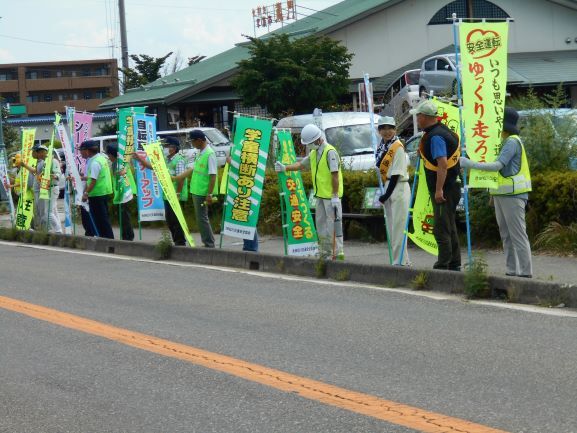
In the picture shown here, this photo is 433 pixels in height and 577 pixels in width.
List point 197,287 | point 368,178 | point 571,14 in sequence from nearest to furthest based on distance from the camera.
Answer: point 197,287, point 368,178, point 571,14

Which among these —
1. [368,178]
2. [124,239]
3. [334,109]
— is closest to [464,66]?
[368,178]

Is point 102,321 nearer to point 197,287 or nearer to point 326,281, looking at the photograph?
point 197,287

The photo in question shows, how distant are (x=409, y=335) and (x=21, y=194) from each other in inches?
504

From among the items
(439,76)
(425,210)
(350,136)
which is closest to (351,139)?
(350,136)

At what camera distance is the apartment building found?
8925 cm

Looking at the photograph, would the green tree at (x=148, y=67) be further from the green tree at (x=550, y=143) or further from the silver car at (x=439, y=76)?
the green tree at (x=550, y=143)

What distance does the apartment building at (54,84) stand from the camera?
8925 centimetres

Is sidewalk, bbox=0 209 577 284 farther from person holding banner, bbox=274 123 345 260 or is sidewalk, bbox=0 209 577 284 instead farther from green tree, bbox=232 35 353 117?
green tree, bbox=232 35 353 117

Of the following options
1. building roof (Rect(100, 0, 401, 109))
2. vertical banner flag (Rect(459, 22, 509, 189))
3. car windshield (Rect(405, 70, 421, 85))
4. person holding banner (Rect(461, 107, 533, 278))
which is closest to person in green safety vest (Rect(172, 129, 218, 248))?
vertical banner flag (Rect(459, 22, 509, 189))

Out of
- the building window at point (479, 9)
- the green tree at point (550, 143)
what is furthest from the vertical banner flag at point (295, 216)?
the building window at point (479, 9)

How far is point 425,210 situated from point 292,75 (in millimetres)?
25897

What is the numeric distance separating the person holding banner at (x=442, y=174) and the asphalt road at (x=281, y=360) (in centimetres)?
84

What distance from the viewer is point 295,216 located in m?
13.3

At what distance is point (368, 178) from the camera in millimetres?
15930
